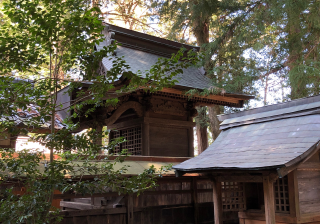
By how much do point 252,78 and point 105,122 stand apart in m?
4.83

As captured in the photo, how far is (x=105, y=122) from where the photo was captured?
8.93 metres

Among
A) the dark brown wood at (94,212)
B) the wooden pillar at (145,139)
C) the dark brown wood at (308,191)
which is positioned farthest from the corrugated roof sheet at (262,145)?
the wooden pillar at (145,139)

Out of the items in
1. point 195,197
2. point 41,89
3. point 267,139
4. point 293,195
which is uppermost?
point 41,89

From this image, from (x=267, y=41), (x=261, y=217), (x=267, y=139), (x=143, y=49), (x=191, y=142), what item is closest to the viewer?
(x=267, y=139)

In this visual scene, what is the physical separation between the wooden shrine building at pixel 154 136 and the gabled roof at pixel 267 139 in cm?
154

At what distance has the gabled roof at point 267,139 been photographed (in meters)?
5.00

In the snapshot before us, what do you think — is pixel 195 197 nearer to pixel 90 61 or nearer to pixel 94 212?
pixel 94 212

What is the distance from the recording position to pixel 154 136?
8742 millimetres

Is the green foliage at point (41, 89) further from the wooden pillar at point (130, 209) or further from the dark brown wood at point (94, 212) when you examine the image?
the wooden pillar at point (130, 209)

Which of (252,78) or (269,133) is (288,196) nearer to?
(269,133)

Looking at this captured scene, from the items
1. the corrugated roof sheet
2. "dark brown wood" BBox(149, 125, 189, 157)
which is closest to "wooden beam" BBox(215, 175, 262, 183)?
the corrugated roof sheet

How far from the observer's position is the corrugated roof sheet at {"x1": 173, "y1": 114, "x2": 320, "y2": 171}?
Result: 501 cm

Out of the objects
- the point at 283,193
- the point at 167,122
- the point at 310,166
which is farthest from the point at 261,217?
the point at 167,122

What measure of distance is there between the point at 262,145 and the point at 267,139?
24cm
